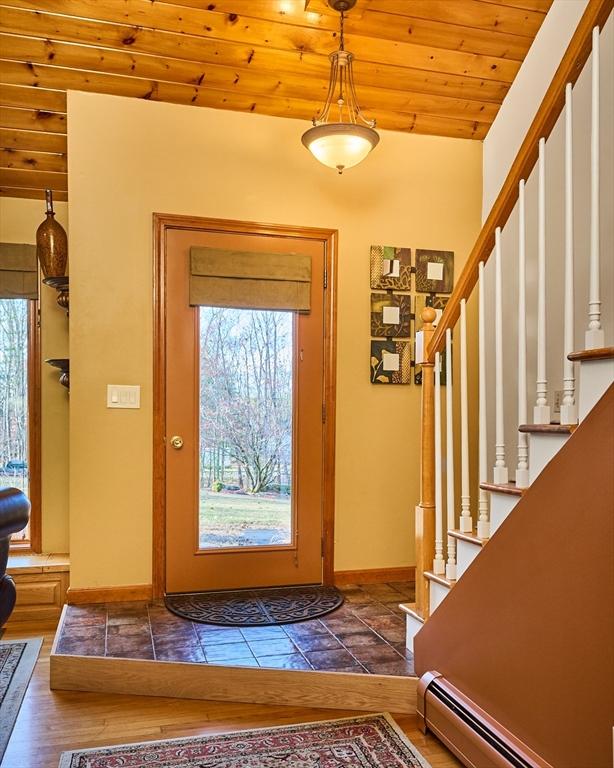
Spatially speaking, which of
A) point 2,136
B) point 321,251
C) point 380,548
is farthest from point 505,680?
point 2,136

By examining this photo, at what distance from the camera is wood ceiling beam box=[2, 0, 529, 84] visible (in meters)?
3.11

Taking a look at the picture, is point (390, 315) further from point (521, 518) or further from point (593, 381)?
point (593, 381)

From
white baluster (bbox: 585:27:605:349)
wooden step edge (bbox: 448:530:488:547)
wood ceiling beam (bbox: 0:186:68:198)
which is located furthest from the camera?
wood ceiling beam (bbox: 0:186:68:198)

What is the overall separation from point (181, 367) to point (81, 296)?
24.9 inches

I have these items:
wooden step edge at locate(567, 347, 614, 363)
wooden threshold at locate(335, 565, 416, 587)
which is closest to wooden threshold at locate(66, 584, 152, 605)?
wooden threshold at locate(335, 565, 416, 587)

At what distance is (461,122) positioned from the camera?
13.0 feet

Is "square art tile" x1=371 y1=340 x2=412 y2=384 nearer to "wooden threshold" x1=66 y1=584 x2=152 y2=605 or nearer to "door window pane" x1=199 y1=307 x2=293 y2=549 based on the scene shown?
"door window pane" x1=199 y1=307 x2=293 y2=549

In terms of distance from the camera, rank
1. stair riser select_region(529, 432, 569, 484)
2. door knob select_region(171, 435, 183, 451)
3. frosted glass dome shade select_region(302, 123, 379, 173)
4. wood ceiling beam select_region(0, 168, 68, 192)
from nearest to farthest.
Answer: stair riser select_region(529, 432, 569, 484)
frosted glass dome shade select_region(302, 123, 379, 173)
door knob select_region(171, 435, 183, 451)
wood ceiling beam select_region(0, 168, 68, 192)

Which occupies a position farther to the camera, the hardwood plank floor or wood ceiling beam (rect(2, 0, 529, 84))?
wood ceiling beam (rect(2, 0, 529, 84))

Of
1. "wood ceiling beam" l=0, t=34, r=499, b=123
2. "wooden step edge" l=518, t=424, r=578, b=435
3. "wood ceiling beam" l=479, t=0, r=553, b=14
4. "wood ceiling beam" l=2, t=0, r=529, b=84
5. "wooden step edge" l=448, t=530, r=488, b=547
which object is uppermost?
"wood ceiling beam" l=479, t=0, r=553, b=14

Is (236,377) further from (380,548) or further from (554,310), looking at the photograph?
(554,310)

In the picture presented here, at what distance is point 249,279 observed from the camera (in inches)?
144

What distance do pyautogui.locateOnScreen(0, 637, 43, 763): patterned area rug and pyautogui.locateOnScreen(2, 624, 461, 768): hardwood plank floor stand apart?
0.10ft

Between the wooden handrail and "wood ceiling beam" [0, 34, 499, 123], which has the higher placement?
"wood ceiling beam" [0, 34, 499, 123]
